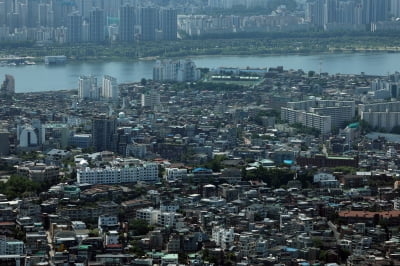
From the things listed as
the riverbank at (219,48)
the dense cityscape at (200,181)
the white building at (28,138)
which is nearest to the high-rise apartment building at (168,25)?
the riverbank at (219,48)

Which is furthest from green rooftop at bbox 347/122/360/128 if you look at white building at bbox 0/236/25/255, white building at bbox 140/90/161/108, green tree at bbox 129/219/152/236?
white building at bbox 0/236/25/255

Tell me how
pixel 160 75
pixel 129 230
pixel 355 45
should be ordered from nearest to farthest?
A: 1. pixel 129 230
2. pixel 160 75
3. pixel 355 45

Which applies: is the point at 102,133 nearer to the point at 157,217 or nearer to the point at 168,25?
the point at 157,217

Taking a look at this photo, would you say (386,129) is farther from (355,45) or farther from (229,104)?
(355,45)

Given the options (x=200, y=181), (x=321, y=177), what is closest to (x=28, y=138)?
(x=200, y=181)

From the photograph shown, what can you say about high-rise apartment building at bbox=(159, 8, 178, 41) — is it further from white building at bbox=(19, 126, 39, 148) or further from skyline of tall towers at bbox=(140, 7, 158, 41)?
white building at bbox=(19, 126, 39, 148)

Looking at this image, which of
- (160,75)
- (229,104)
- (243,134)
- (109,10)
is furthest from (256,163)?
(109,10)

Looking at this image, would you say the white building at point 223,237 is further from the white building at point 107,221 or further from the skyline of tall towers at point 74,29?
the skyline of tall towers at point 74,29
